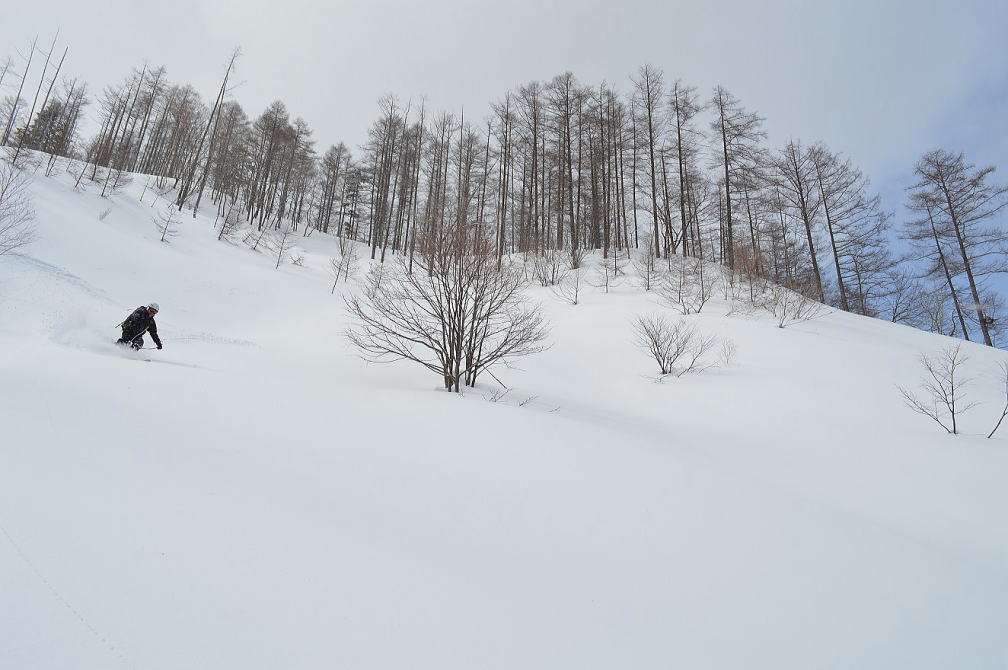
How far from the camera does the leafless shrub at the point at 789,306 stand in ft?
44.3

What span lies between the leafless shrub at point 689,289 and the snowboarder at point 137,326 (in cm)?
1621

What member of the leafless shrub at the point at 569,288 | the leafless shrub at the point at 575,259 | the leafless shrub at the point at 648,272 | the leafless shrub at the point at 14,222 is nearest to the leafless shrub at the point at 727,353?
the leafless shrub at the point at 648,272

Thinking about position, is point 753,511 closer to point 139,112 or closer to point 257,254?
point 257,254

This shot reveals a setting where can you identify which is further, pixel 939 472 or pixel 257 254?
pixel 257 254

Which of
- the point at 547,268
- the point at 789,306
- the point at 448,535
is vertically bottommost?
the point at 448,535

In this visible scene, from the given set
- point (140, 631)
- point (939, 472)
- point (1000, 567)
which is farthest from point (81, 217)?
point (939, 472)

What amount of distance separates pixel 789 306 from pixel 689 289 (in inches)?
144

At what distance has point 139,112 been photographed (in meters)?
33.3

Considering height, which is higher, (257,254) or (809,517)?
(257,254)

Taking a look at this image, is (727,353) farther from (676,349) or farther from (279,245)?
(279,245)

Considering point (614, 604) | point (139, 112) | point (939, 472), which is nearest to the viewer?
point (614, 604)

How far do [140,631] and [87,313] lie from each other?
40.8 feet

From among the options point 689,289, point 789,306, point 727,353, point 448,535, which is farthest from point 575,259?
point 448,535

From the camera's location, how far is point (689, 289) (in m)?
15.8
